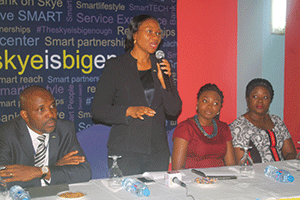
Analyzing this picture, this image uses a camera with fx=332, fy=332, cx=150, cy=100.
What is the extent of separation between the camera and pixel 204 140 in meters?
2.93

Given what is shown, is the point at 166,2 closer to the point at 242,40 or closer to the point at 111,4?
the point at 111,4

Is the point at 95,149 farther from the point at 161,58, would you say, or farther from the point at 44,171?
the point at 161,58

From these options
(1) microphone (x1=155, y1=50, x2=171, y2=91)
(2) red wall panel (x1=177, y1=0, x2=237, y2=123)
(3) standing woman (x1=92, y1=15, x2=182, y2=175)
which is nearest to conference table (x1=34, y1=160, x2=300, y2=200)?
(3) standing woman (x1=92, y1=15, x2=182, y2=175)

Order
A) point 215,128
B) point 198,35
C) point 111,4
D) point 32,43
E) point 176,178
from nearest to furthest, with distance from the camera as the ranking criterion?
point 176,178 < point 215,128 < point 32,43 < point 111,4 < point 198,35

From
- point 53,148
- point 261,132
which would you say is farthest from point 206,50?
point 53,148

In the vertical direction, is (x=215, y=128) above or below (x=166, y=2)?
below

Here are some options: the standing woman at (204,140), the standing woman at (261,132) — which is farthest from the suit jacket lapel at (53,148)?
the standing woman at (261,132)

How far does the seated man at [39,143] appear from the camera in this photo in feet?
7.24

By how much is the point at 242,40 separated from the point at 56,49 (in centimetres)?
232

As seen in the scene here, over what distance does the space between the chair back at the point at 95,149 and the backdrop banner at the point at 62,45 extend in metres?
0.56

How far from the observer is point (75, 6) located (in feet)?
11.7

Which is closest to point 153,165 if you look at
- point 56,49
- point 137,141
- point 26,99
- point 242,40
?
point 137,141

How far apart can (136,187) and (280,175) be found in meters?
0.96

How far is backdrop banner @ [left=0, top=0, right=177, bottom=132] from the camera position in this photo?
3361 mm
